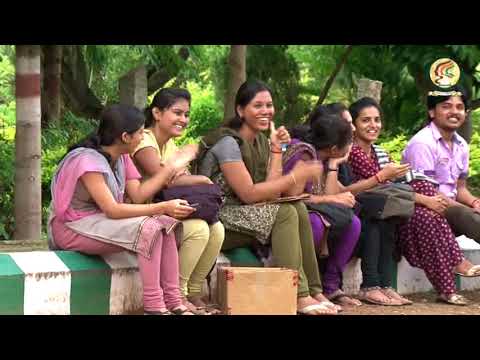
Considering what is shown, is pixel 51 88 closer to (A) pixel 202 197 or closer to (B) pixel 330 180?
(B) pixel 330 180

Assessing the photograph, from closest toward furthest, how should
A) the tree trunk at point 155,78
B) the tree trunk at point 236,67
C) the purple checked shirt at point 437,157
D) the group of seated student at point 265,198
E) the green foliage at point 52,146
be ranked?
1. the group of seated student at point 265,198
2. the purple checked shirt at point 437,157
3. the tree trunk at point 236,67
4. the green foliage at point 52,146
5. the tree trunk at point 155,78

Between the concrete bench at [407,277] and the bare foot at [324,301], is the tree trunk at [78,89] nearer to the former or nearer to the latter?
the concrete bench at [407,277]

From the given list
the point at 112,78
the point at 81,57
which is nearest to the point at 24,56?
the point at 81,57

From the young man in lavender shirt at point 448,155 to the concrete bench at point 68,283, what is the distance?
2.32 meters

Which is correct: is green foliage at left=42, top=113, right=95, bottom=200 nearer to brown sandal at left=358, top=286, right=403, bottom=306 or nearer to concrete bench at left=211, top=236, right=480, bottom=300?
concrete bench at left=211, top=236, right=480, bottom=300

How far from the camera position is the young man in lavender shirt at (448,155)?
259 inches

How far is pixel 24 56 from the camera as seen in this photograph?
27.8 feet

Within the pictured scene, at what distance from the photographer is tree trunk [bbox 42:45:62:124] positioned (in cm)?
1180

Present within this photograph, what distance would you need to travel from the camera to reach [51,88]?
39.3 feet

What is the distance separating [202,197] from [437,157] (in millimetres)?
2099

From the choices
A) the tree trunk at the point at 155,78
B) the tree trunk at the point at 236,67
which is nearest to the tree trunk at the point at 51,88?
the tree trunk at the point at 236,67

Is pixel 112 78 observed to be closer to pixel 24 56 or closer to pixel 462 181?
pixel 24 56

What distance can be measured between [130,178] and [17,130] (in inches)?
132

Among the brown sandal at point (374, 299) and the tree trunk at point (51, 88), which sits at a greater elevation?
the tree trunk at point (51, 88)
